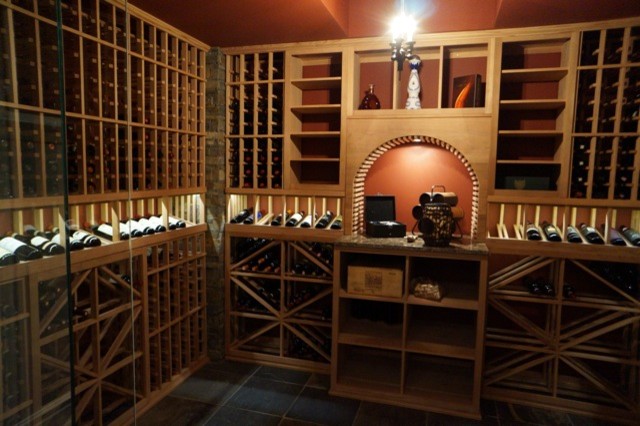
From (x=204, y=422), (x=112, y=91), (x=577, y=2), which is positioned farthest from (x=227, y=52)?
(x=204, y=422)

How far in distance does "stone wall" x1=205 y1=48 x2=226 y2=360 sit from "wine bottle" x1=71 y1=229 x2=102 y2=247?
1.24m

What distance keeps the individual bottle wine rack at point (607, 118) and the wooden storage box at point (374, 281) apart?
144 centimetres

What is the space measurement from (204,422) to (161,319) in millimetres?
806

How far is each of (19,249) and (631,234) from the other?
3.51 metres

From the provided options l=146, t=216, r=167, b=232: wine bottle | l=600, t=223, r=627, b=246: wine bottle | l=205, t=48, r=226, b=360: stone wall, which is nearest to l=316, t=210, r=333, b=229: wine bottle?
l=205, t=48, r=226, b=360: stone wall

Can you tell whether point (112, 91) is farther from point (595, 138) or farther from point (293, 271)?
point (595, 138)

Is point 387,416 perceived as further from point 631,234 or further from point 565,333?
point 631,234

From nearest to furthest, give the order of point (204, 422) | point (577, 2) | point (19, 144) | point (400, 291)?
point (19, 144) < point (577, 2) < point (204, 422) < point (400, 291)

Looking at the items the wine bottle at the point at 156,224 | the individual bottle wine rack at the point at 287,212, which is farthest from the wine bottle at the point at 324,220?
the wine bottle at the point at 156,224

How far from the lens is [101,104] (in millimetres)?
2453

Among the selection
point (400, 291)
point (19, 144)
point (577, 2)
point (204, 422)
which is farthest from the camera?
point (400, 291)

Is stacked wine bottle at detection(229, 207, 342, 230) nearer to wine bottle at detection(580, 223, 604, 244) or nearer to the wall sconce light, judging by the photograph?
the wall sconce light

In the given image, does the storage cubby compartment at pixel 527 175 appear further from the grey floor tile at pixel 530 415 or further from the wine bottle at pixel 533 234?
the grey floor tile at pixel 530 415

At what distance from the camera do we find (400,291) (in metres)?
3.09
